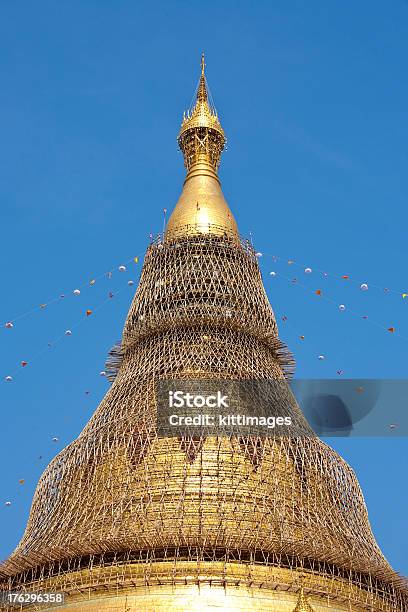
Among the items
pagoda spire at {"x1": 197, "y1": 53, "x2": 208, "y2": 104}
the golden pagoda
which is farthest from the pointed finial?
pagoda spire at {"x1": 197, "y1": 53, "x2": 208, "y2": 104}

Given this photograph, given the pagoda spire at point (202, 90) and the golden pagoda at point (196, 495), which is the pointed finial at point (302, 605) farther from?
the pagoda spire at point (202, 90)

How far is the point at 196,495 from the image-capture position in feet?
122

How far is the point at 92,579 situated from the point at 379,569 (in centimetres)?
1110

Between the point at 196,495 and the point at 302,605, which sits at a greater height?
the point at 196,495

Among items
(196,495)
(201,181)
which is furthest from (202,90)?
(196,495)

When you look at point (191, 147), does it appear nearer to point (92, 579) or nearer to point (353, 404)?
point (353, 404)

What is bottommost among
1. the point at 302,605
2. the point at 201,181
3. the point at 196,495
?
the point at 302,605

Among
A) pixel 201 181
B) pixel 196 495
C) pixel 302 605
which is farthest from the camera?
pixel 201 181

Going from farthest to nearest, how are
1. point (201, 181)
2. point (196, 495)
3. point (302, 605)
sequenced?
point (201, 181)
point (196, 495)
point (302, 605)

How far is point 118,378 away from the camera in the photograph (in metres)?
45.2

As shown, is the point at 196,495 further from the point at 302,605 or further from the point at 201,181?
the point at 201,181

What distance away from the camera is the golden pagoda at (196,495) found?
1355 inches

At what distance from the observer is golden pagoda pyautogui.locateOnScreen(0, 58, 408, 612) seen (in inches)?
1355

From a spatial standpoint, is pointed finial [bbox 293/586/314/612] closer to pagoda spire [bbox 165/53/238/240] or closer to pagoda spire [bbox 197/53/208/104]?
pagoda spire [bbox 165/53/238/240]
